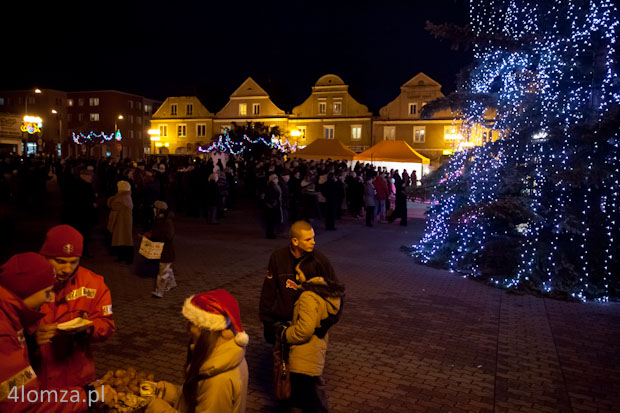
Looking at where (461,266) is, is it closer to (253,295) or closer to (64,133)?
(253,295)

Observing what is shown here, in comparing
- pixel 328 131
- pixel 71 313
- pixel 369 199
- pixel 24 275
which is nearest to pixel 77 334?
pixel 71 313

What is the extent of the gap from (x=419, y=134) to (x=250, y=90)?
17.9 metres

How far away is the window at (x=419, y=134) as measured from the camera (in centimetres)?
4403

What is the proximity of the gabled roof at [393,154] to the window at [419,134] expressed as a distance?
15204mm

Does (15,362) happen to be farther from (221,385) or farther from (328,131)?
(328,131)

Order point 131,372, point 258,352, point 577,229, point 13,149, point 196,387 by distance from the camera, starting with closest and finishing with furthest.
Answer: point 196,387 → point 131,372 → point 258,352 → point 577,229 → point 13,149

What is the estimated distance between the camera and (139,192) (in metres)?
14.1

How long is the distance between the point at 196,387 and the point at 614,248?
29.2 feet

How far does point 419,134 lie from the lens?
44.2 m

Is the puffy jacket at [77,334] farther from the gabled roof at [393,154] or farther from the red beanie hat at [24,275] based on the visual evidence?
the gabled roof at [393,154]

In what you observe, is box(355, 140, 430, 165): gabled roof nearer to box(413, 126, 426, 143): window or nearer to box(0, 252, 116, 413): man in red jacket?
box(413, 126, 426, 143): window

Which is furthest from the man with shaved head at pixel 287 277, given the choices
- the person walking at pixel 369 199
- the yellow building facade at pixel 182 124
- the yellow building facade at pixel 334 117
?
the yellow building facade at pixel 182 124

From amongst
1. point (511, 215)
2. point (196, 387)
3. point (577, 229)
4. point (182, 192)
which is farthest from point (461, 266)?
point (182, 192)

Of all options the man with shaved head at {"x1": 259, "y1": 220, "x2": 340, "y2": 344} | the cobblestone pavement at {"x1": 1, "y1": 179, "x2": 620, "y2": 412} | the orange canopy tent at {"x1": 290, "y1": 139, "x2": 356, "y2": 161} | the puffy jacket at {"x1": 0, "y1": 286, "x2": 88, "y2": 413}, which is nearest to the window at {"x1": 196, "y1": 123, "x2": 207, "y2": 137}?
the orange canopy tent at {"x1": 290, "y1": 139, "x2": 356, "y2": 161}
